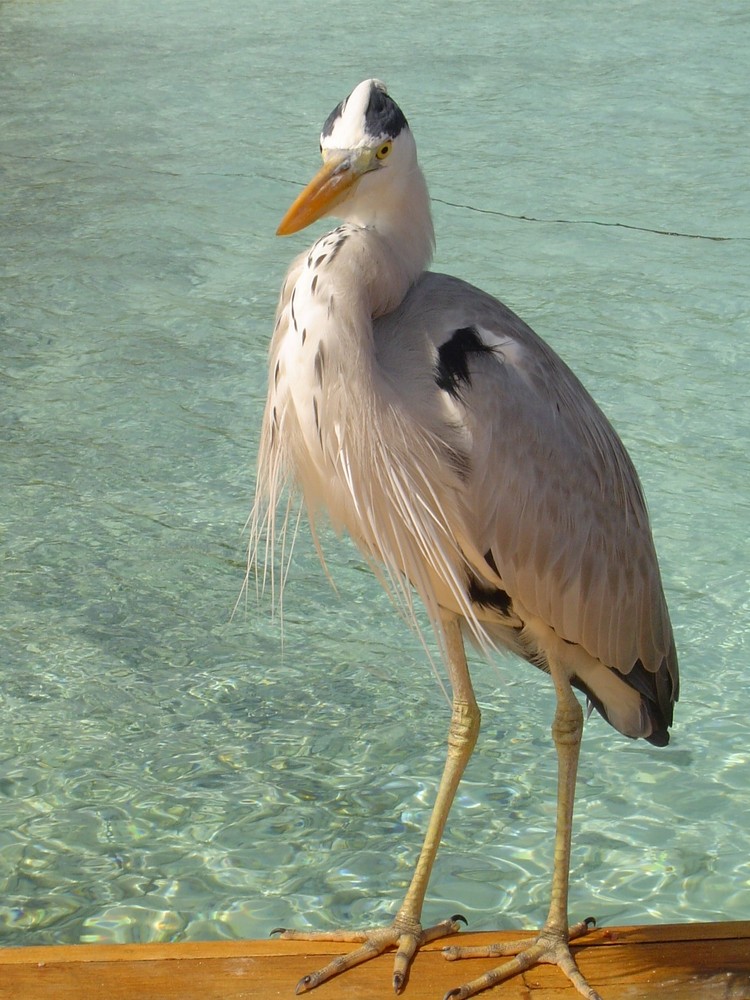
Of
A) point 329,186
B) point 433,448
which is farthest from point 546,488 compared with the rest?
point 329,186

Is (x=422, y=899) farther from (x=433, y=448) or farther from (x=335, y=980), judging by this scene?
(x=433, y=448)

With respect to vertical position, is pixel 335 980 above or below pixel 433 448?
below

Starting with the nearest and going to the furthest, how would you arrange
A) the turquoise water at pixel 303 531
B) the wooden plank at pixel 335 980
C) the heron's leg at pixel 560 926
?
the wooden plank at pixel 335 980 → the heron's leg at pixel 560 926 → the turquoise water at pixel 303 531

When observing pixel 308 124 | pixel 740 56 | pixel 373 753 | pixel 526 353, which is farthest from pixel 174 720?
pixel 740 56

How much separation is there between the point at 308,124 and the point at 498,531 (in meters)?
6.96

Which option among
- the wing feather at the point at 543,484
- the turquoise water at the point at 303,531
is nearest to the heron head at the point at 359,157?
the wing feather at the point at 543,484

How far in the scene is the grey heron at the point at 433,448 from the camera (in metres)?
1.95

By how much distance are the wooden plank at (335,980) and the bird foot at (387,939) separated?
0.02 meters

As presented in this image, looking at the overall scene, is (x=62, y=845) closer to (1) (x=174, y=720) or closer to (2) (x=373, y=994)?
(1) (x=174, y=720)

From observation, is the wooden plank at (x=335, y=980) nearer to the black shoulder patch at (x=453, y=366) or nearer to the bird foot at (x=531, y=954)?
the bird foot at (x=531, y=954)

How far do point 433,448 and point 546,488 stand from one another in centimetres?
24

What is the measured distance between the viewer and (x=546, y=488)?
2.12 m

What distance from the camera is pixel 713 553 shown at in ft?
13.5

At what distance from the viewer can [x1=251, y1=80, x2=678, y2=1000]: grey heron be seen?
1.95m
